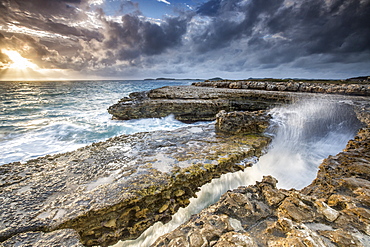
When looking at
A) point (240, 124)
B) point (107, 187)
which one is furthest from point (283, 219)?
point (240, 124)

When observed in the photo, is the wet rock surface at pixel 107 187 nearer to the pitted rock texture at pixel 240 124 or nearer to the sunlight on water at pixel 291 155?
the sunlight on water at pixel 291 155

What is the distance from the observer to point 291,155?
5.82 m

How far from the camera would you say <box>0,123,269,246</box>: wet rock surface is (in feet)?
8.45

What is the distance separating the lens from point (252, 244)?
5.90 feet

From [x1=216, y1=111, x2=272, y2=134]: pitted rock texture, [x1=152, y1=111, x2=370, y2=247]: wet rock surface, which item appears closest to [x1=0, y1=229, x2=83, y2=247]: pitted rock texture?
[x1=152, y1=111, x2=370, y2=247]: wet rock surface

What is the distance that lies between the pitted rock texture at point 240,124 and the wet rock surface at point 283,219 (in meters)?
3.71

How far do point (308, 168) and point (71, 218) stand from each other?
21.9 feet

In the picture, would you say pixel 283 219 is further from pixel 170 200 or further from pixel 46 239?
pixel 46 239

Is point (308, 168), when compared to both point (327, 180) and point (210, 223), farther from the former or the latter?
point (210, 223)

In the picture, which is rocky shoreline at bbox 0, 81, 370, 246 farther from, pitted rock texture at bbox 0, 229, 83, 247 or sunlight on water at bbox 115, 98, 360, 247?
sunlight on water at bbox 115, 98, 360, 247

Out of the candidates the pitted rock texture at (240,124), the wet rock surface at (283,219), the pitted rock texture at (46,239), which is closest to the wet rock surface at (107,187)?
the pitted rock texture at (46,239)

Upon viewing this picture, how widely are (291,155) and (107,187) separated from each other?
6.33 meters

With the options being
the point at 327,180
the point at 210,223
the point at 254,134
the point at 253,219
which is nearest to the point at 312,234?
the point at 253,219

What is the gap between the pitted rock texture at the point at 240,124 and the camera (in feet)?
22.4
